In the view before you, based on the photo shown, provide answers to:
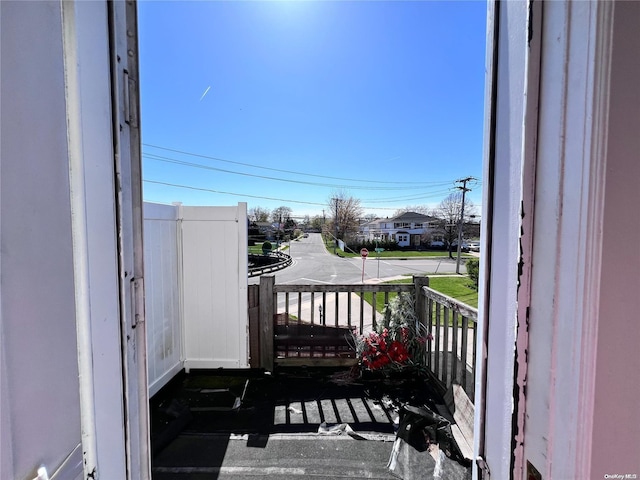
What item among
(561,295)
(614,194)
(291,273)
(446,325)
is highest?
(614,194)

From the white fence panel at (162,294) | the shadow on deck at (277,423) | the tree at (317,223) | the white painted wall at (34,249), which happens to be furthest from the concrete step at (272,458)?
the tree at (317,223)

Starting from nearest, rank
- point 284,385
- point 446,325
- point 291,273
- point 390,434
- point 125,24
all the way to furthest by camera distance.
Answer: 1. point 125,24
2. point 390,434
3. point 446,325
4. point 284,385
5. point 291,273

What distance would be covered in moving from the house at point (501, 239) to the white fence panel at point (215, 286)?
2.19 metres

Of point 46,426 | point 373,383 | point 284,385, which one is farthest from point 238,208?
point 46,426

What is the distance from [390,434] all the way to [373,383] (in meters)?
0.69

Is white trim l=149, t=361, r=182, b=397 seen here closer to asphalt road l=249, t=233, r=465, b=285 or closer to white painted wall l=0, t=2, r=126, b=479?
white painted wall l=0, t=2, r=126, b=479

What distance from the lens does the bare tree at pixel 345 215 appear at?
2173cm

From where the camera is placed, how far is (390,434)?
1.94 metres

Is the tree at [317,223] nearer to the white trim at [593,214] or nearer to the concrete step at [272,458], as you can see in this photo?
the concrete step at [272,458]

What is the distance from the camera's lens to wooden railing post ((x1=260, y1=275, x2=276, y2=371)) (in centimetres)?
287

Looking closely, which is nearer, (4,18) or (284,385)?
(4,18)

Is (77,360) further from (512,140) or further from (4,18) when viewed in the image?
(512,140)

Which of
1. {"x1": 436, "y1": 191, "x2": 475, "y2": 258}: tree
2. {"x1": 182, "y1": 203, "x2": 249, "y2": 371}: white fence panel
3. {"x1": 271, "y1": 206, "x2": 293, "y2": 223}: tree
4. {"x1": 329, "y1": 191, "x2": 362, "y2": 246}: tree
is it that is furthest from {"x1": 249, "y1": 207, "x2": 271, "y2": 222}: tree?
{"x1": 182, "y1": 203, "x2": 249, "y2": 371}: white fence panel

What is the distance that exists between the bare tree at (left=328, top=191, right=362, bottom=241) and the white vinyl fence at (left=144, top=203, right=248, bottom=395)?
62.3ft
